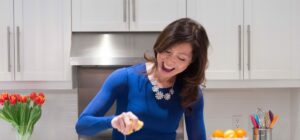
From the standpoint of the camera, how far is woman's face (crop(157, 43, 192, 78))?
1386 mm

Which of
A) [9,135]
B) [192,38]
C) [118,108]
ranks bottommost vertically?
[9,135]

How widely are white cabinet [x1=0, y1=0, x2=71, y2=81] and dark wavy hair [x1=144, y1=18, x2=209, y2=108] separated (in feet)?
3.89

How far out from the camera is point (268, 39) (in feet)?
8.77

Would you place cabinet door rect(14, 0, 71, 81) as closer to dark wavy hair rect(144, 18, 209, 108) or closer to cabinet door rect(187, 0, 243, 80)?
cabinet door rect(187, 0, 243, 80)

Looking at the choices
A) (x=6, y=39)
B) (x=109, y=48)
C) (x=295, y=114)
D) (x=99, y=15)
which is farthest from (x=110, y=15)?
(x=295, y=114)

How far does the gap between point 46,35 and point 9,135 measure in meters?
0.83

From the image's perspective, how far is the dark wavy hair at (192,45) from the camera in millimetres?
1369

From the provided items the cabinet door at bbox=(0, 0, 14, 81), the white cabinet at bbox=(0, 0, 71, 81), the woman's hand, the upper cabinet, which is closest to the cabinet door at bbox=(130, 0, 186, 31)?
the upper cabinet

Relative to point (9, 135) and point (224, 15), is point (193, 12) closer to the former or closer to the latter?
point (224, 15)

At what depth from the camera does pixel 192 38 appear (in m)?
1.38

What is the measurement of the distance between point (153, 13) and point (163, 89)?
3.86 ft

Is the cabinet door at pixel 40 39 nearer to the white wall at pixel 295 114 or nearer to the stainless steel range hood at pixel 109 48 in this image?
the stainless steel range hood at pixel 109 48

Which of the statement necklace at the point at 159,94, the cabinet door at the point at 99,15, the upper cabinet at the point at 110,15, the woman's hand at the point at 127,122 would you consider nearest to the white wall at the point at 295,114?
the upper cabinet at the point at 110,15

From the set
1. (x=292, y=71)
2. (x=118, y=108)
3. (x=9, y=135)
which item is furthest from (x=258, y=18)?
(x=9, y=135)
